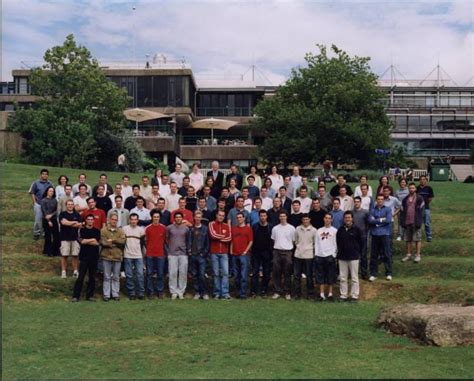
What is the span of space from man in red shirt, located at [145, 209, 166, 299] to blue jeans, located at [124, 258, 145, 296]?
0.66 feet

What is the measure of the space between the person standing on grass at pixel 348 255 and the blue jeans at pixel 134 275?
183 inches

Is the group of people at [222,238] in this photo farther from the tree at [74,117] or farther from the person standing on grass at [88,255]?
the tree at [74,117]

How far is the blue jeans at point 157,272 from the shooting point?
669 inches

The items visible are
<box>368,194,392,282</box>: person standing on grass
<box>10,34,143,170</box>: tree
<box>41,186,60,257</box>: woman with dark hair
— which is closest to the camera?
<box>368,194,392,282</box>: person standing on grass

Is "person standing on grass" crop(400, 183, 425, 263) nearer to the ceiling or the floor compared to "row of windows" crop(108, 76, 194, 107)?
nearer to the floor

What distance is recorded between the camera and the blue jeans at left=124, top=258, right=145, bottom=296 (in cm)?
1688

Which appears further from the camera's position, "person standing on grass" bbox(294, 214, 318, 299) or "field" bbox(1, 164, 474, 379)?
"person standing on grass" bbox(294, 214, 318, 299)

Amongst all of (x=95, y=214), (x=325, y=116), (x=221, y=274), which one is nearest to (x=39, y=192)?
(x=95, y=214)

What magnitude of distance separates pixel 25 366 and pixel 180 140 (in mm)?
48715

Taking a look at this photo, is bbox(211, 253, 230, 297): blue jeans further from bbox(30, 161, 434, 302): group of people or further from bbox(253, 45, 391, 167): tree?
bbox(253, 45, 391, 167): tree

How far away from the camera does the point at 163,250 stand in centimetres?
1705

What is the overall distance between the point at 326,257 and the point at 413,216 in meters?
3.43

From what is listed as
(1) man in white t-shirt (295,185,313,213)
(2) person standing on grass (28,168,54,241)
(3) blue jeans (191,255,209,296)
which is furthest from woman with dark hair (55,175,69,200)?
(1) man in white t-shirt (295,185,313,213)

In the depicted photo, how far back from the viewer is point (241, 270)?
17031mm
